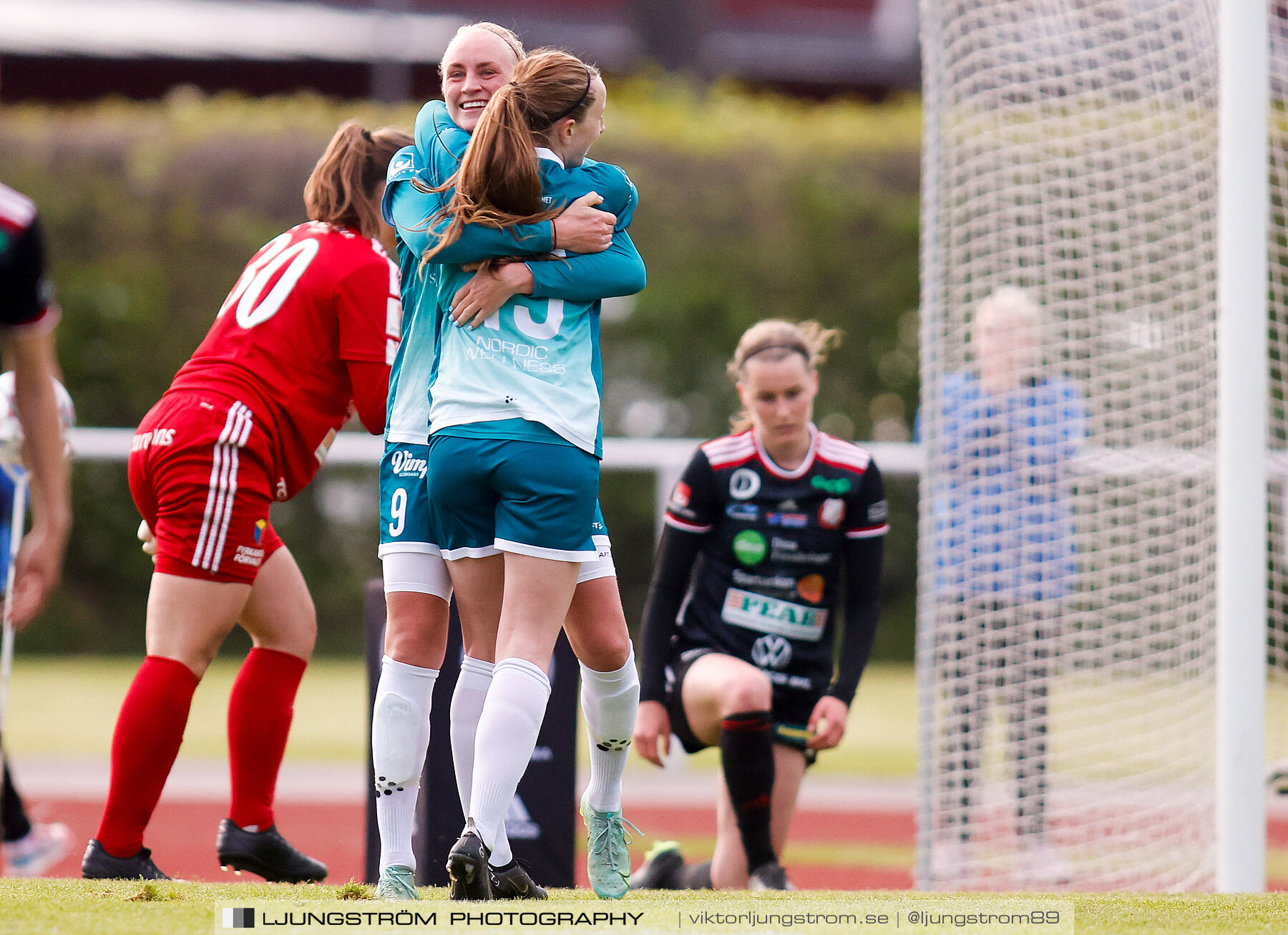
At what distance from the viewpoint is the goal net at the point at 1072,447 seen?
17.4ft

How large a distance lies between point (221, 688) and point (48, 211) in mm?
5028

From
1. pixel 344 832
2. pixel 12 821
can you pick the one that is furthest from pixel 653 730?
pixel 344 832

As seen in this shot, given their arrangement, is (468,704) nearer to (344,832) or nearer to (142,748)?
(142,748)

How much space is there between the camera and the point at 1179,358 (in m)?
5.71

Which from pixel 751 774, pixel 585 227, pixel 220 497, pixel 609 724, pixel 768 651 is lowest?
pixel 751 774

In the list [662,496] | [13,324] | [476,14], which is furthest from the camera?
[476,14]

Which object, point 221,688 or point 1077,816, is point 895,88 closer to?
point 221,688

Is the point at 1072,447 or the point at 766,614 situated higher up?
the point at 1072,447

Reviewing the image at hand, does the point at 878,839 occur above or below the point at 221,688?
below

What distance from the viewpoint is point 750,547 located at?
4.25 m

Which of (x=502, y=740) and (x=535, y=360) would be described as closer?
(x=502, y=740)

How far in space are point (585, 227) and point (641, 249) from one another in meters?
10.7

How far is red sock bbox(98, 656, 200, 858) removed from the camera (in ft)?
10.6

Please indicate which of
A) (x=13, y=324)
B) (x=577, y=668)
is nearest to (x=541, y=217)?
(x=13, y=324)
